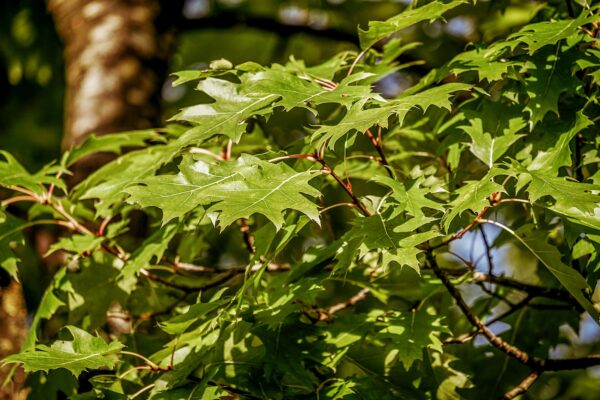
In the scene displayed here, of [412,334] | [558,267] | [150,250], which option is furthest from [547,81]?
[150,250]

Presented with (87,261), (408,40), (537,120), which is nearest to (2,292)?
(87,261)

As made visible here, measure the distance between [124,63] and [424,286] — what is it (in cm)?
163

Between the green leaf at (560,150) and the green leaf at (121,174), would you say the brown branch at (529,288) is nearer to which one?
the green leaf at (560,150)

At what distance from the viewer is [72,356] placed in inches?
57.8

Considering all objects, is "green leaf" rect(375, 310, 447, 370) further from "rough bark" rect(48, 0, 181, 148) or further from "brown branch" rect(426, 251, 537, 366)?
"rough bark" rect(48, 0, 181, 148)

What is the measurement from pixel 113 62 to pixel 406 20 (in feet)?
5.17

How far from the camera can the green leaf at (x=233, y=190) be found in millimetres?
1318

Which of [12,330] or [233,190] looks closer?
[233,190]

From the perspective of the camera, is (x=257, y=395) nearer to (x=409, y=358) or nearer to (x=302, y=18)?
(x=409, y=358)

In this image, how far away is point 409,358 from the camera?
1520mm

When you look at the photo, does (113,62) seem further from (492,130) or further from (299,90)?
(492,130)

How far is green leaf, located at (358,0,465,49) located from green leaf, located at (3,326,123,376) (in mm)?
882

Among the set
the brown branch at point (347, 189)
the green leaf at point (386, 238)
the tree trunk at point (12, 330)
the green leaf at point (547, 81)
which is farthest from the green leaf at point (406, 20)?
the tree trunk at point (12, 330)

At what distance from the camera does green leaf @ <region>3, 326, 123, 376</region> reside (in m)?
1.41
